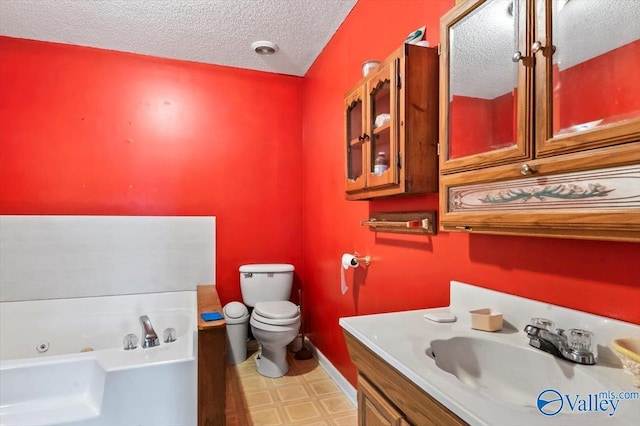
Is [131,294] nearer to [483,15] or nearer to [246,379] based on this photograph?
[246,379]

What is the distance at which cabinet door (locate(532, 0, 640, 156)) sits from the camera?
2.60 ft

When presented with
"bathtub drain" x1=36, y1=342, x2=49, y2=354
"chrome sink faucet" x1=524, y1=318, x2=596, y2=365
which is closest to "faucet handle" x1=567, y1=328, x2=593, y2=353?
"chrome sink faucet" x1=524, y1=318, x2=596, y2=365

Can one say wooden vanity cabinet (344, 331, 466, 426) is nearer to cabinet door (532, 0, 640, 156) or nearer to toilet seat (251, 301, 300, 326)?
cabinet door (532, 0, 640, 156)

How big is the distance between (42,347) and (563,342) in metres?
2.94

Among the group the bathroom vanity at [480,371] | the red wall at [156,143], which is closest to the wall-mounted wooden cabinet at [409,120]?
the bathroom vanity at [480,371]

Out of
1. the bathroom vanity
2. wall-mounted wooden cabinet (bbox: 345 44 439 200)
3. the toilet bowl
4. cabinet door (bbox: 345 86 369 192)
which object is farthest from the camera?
the toilet bowl

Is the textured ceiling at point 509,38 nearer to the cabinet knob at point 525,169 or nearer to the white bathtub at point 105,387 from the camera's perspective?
the cabinet knob at point 525,169

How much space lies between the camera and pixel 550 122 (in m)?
0.90

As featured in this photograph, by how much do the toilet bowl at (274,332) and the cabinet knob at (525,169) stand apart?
76.7 inches

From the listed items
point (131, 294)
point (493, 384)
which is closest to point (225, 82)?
point (131, 294)

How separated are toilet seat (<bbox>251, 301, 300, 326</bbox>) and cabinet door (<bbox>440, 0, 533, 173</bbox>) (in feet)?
5.55

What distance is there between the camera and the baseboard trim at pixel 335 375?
7.47ft

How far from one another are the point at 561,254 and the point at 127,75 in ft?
10.4

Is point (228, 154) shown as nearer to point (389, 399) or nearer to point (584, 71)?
point (389, 399)
